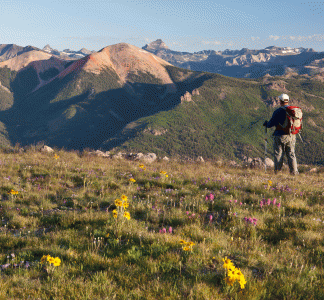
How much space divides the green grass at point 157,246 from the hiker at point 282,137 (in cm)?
425

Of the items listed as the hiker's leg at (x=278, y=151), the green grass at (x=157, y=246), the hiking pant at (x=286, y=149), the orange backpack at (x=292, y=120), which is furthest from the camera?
the hiker's leg at (x=278, y=151)

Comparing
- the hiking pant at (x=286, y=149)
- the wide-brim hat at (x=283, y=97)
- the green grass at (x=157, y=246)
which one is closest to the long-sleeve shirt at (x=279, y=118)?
the hiking pant at (x=286, y=149)

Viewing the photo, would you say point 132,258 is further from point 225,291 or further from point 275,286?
point 275,286

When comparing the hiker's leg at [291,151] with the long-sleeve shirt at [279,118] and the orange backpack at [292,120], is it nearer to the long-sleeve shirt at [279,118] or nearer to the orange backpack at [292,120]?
the orange backpack at [292,120]

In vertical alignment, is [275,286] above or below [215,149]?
above

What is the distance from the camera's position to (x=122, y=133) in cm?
19625

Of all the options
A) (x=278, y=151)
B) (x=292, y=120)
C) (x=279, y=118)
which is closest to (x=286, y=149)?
(x=278, y=151)

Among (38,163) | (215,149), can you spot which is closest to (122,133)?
(215,149)

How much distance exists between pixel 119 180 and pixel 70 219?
A: 328 centimetres

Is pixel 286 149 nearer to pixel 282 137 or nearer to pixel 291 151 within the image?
pixel 291 151

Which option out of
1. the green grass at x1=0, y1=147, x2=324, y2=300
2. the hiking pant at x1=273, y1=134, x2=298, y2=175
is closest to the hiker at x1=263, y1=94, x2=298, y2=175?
the hiking pant at x1=273, y1=134, x2=298, y2=175

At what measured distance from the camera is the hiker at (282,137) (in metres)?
10.5

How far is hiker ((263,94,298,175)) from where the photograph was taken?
34.4 ft

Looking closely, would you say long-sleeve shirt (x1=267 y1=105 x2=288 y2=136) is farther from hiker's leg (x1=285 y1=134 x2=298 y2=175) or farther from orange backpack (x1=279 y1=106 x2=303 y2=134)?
hiker's leg (x1=285 y1=134 x2=298 y2=175)
